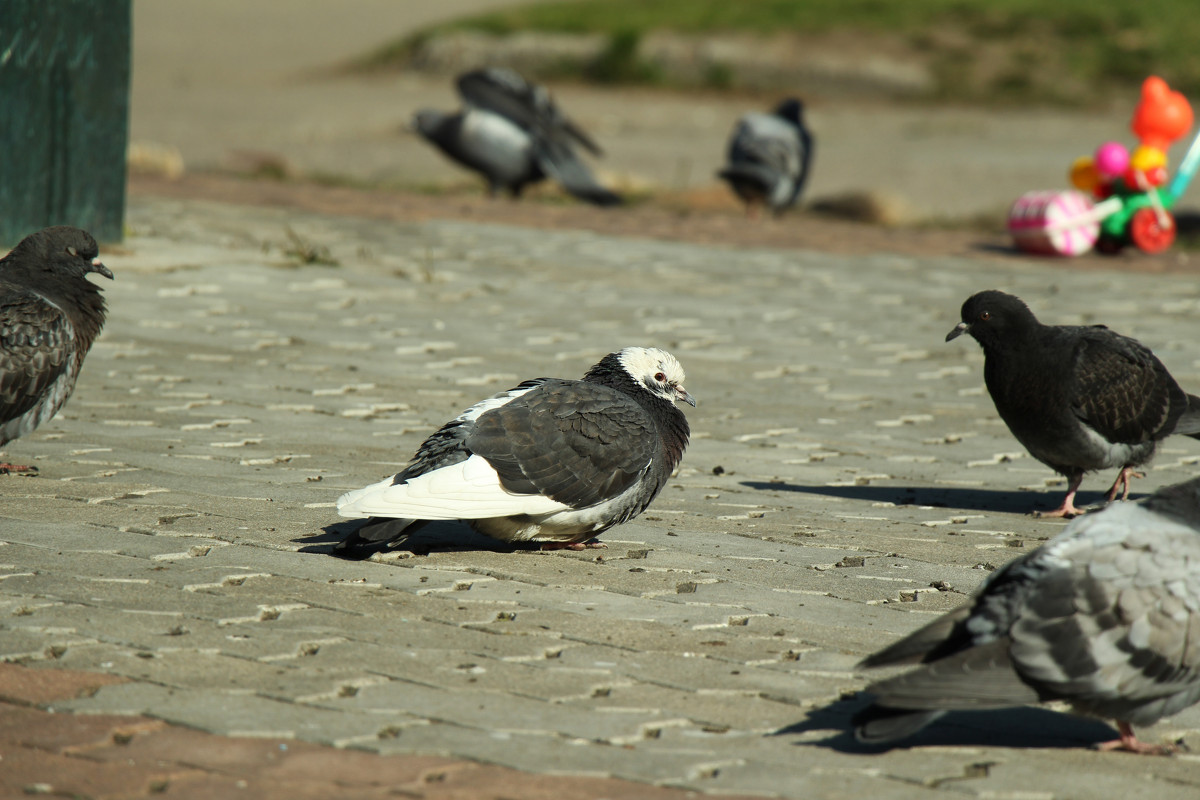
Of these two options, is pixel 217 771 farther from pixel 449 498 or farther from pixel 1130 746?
pixel 1130 746

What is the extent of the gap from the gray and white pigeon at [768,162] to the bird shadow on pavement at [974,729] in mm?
11751

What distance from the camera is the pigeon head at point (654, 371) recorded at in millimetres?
5520

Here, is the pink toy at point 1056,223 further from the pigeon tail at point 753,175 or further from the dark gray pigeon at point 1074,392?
the dark gray pigeon at point 1074,392

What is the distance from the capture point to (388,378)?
8.38 m

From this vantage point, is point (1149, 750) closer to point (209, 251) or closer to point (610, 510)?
point (610, 510)

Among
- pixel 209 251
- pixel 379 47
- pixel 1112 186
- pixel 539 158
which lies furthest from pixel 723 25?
pixel 209 251

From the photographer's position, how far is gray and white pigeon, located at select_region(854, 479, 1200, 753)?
337 centimetres

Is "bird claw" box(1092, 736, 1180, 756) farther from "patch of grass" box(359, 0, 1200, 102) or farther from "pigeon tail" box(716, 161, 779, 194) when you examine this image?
"patch of grass" box(359, 0, 1200, 102)

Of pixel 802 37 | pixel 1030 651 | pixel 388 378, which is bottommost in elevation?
pixel 388 378

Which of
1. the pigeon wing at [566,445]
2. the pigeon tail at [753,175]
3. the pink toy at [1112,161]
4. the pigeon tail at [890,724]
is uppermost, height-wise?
the pink toy at [1112,161]

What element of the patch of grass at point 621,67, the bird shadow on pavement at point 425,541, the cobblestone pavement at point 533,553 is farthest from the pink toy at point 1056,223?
the patch of grass at point 621,67

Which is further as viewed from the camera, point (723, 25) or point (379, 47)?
point (379, 47)

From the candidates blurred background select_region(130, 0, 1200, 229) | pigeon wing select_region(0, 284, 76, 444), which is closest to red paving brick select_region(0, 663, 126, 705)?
pigeon wing select_region(0, 284, 76, 444)

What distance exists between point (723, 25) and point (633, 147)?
11533 mm
